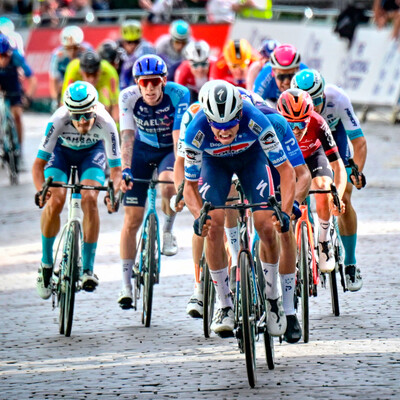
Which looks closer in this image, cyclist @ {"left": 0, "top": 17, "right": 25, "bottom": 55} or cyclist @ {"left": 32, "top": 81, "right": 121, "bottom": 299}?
cyclist @ {"left": 32, "top": 81, "right": 121, "bottom": 299}

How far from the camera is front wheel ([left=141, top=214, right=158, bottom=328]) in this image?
904cm

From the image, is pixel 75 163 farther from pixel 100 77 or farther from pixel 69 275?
pixel 100 77

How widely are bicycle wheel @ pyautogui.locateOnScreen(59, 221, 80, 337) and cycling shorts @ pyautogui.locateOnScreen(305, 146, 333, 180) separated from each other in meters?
1.88

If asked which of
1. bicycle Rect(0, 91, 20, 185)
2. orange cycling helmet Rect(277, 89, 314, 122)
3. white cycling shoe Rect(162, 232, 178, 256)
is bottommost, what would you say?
bicycle Rect(0, 91, 20, 185)

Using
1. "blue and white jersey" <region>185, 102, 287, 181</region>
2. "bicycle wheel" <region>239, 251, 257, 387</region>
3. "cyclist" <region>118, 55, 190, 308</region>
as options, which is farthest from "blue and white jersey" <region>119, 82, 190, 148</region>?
"bicycle wheel" <region>239, 251, 257, 387</region>

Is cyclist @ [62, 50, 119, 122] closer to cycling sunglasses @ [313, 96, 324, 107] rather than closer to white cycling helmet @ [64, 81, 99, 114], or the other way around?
white cycling helmet @ [64, 81, 99, 114]

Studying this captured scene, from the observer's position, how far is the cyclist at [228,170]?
7.25 meters

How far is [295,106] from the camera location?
28.1 ft

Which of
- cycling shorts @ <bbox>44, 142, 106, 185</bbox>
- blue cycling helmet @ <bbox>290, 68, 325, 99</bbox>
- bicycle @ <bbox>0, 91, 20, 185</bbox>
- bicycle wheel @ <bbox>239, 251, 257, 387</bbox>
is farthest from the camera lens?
bicycle @ <bbox>0, 91, 20, 185</bbox>

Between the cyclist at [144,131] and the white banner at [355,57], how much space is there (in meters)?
10.1

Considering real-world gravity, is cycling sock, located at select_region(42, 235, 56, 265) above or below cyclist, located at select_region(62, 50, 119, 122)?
below

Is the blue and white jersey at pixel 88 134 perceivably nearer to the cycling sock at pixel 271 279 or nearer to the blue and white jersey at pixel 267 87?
the blue and white jersey at pixel 267 87

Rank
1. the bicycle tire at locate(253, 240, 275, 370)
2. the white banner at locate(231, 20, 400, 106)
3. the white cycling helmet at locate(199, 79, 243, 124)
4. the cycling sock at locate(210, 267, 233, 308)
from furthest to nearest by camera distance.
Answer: the white banner at locate(231, 20, 400, 106) → the cycling sock at locate(210, 267, 233, 308) → the bicycle tire at locate(253, 240, 275, 370) → the white cycling helmet at locate(199, 79, 243, 124)

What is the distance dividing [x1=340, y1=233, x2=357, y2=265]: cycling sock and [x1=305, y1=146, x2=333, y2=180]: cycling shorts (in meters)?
0.69
